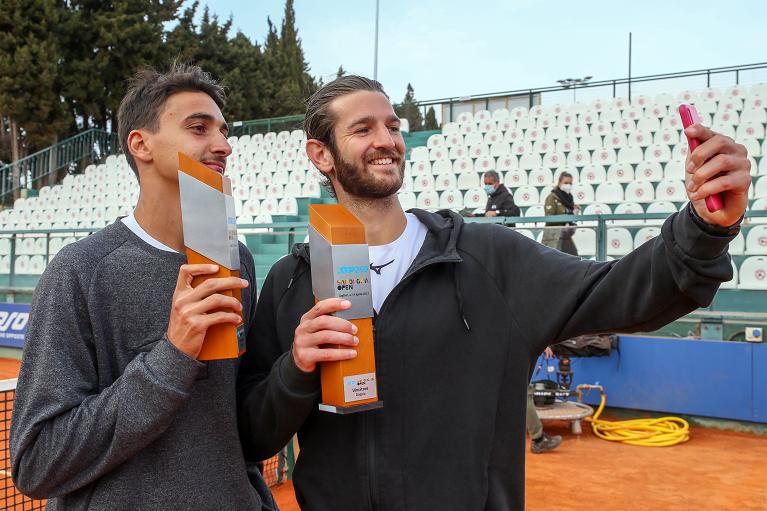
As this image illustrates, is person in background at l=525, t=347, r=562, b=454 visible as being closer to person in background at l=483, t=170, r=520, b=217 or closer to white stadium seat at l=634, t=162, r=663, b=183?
person in background at l=483, t=170, r=520, b=217

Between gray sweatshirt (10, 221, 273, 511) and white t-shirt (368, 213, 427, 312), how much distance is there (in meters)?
0.42

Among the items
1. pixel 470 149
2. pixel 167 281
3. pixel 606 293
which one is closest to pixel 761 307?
pixel 606 293

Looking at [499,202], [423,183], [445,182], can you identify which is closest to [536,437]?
[499,202]

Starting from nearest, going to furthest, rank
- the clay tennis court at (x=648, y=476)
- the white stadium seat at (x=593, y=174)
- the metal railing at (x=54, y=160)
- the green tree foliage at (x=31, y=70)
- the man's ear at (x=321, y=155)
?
the man's ear at (x=321, y=155)
the clay tennis court at (x=648, y=476)
the white stadium seat at (x=593, y=174)
the metal railing at (x=54, y=160)
the green tree foliage at (x=31, y=70)

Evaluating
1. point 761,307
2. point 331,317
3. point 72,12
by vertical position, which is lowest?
point 761,307

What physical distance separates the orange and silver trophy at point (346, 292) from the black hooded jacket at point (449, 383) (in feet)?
0.49

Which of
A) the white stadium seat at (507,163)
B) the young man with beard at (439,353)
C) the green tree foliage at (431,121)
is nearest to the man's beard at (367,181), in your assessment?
the young man with beard at (439,353)

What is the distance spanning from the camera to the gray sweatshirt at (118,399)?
4.50 ft

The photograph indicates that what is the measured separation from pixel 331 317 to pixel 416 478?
1.51 feet

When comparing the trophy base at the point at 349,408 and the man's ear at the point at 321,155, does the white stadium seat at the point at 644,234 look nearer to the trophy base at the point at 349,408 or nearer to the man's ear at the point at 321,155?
the man's ear at the point at 321,155

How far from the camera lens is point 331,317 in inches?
51.5

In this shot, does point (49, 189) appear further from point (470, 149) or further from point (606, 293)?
point (606, 293)

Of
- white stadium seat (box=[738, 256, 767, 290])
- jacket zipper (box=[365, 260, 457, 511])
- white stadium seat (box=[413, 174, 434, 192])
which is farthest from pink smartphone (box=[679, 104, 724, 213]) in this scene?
white stadium seat (box=[413, 174, 434, 192])

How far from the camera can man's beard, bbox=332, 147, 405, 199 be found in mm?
1739
